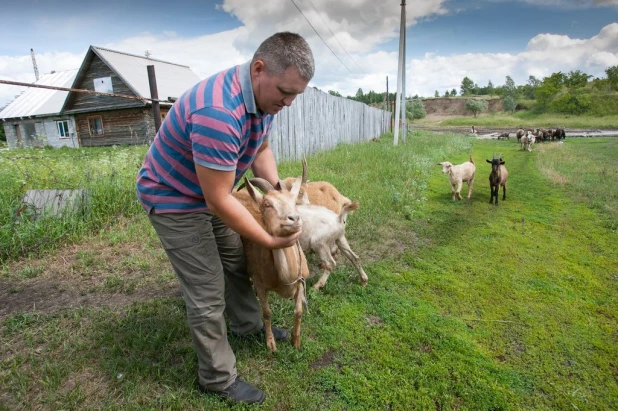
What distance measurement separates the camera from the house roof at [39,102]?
26.0m

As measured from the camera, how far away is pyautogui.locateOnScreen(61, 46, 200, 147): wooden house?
21.5 metres

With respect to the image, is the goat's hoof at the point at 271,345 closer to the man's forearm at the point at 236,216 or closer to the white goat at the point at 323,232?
the white goat at the point at 323,232

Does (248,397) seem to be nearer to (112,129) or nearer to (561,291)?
(561,291)

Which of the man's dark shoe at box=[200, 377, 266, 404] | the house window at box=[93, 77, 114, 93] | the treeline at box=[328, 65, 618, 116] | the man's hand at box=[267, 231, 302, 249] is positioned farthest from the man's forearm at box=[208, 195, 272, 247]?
the treeline at box=[328, 65, 618, 116]

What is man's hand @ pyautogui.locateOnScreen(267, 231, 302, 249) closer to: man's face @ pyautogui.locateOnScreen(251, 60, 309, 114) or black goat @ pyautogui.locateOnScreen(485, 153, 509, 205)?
man's face @ pyautogui.locateOnScreen(251, 60, 309, 114)

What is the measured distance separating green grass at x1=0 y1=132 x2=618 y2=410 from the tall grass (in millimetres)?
402

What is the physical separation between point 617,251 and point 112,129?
25.1m

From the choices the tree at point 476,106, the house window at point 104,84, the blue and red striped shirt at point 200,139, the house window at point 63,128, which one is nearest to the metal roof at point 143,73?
the house window at point 104,84

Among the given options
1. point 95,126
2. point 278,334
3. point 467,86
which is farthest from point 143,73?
point 467,86

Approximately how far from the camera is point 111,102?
2183 centimetres

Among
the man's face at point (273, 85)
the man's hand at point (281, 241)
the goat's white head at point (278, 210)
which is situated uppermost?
the man's face at point (273, 85)

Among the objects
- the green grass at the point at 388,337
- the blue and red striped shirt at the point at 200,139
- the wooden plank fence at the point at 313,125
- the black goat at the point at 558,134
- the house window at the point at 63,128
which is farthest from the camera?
the black goat at the point at 558,134

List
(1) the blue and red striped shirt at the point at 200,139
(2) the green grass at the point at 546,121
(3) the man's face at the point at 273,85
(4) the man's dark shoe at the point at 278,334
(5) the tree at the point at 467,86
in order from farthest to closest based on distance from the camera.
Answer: (5) the tree at the point at 467,86
(2) the green grass at the point at 546,121
(4) the man's dark shoe at the point at 278,334
(3) the man's face at the point at 273,85
(1) the blue and red striped shirt at the point at 200,139

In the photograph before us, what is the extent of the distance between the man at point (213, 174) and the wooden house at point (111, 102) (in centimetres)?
2060
